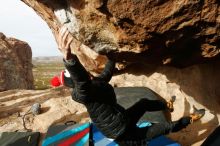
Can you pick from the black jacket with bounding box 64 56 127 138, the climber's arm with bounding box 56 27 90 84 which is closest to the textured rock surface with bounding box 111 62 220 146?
the black jacket with bounding box 64 56 127 138

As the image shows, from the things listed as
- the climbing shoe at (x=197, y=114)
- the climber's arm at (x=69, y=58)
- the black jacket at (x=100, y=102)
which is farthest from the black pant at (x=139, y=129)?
the climber's arm at (x=69, y=58)

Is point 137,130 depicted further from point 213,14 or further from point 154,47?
point 213,14

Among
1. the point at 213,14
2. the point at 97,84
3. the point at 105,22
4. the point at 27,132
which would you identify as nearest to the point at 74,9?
the point at 105,22

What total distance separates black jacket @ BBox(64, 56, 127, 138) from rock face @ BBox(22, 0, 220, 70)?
1346mm

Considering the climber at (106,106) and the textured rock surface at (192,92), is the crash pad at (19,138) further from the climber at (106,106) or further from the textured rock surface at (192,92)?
the textured rock surface at (192,92)

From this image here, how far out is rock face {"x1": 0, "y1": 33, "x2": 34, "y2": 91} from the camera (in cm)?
2297

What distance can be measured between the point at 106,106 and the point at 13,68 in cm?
2075

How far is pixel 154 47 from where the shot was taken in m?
→ 6.34

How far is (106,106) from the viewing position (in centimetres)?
531

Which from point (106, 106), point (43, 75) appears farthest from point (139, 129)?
point (43, 75)

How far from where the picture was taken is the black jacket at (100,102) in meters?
4.80

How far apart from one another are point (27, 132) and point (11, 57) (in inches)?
710

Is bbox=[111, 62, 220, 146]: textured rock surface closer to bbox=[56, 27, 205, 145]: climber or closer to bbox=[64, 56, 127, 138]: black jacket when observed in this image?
bbox=[56, 27, 205, 145]: climber

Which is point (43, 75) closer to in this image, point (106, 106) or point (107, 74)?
point (107, 74)
